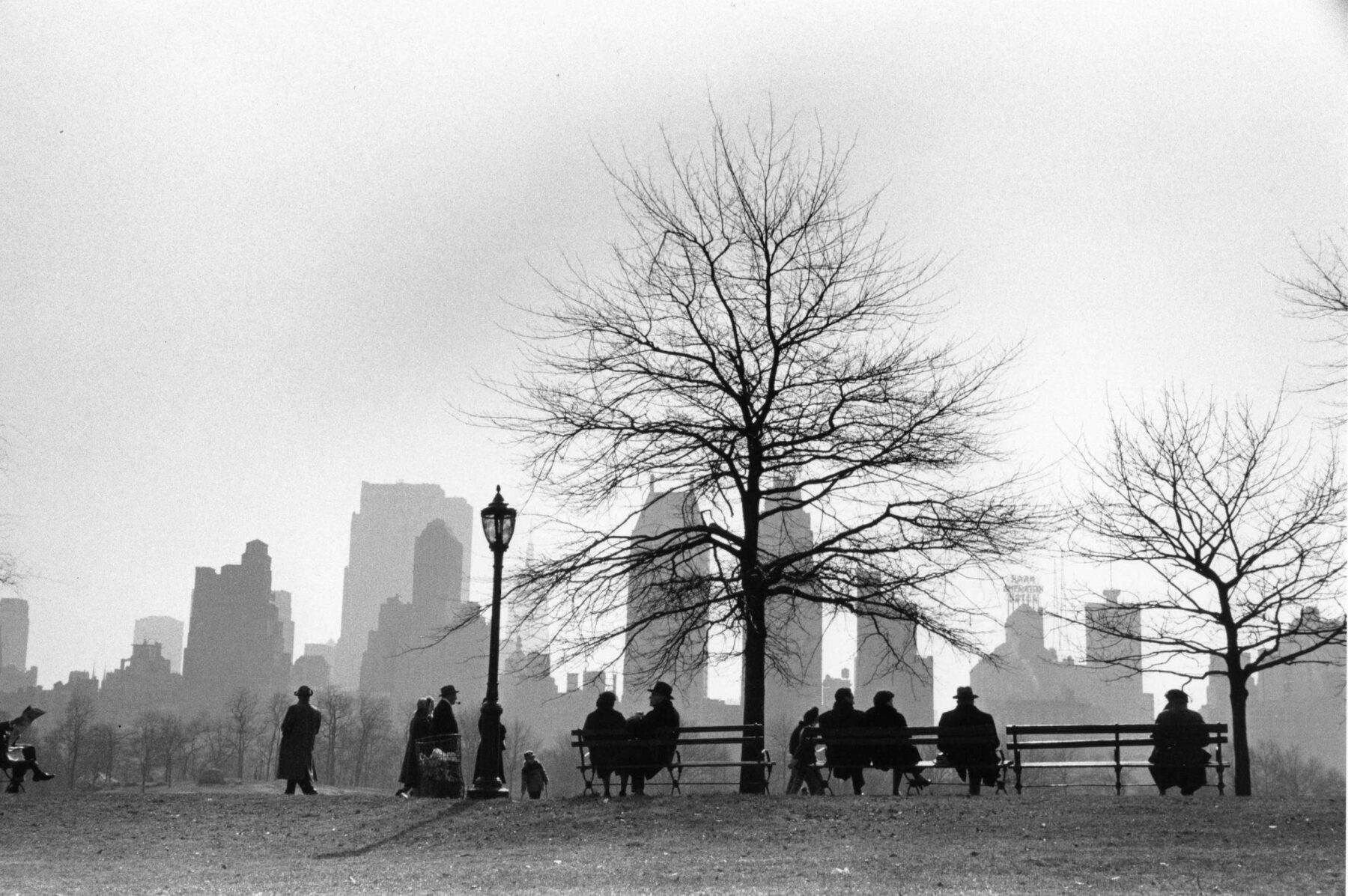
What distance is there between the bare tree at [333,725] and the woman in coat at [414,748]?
8388cm

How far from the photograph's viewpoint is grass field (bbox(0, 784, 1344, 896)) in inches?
413

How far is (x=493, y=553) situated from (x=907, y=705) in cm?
15649

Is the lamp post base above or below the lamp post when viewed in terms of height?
below

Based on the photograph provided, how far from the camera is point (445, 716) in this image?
60.9 feet

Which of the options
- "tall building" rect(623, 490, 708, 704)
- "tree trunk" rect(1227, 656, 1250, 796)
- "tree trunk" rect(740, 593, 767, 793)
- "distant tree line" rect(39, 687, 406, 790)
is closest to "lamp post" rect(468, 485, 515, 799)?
"tall building" rect(623, 490, 708, 704)

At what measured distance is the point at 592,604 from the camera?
19312mm

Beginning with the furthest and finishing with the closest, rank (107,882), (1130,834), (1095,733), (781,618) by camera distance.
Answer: (781,618), (1095,733), (1130,834), (107,882)

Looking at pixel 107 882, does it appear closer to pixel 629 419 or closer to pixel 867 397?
A: pixel 629 419

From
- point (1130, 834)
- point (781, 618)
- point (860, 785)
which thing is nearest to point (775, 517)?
point (781, 618)

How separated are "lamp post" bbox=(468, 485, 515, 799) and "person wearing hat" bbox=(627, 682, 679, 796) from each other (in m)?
1.72

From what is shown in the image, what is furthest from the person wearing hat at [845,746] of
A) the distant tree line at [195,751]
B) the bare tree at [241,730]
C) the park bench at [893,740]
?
the bare tree at [241,730]

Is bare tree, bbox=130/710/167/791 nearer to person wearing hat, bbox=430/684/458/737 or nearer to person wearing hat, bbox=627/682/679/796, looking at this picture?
person wearing hat, bbox=430/684/458/737

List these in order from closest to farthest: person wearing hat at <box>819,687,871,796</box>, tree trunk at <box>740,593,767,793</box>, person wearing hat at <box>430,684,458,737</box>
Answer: person wearing hat at <box>819,687,871,796</box> < person wearing hat at <box>430,684,458,737</box> < tree trunk at <box>740,593,767,793</box>

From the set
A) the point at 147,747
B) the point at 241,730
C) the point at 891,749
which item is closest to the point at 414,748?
the point at 891,749
